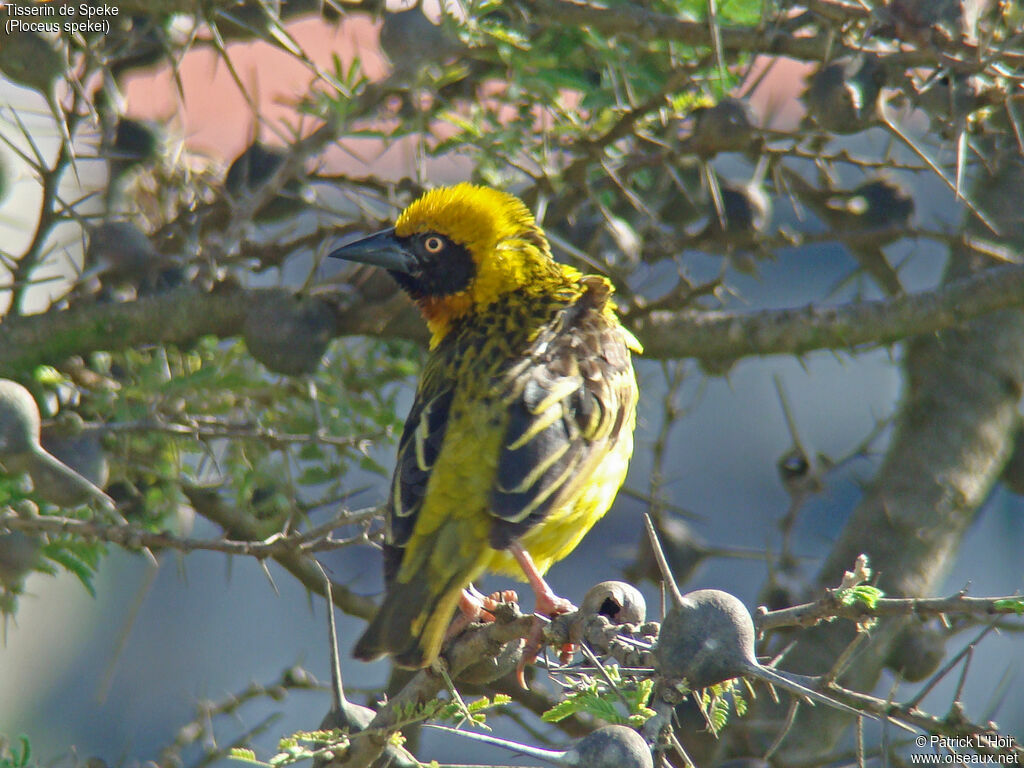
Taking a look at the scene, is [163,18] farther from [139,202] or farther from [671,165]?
[671,165]

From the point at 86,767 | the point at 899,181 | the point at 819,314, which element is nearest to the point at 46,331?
the point at 86,767

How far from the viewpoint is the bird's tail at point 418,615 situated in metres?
2.27

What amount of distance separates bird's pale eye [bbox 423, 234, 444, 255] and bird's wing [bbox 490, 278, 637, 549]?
45 cm

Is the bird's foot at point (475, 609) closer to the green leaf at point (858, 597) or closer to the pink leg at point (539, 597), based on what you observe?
the pink leg at point (539, 597)

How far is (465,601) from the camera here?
2633 millimetres

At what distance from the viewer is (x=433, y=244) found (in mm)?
3510

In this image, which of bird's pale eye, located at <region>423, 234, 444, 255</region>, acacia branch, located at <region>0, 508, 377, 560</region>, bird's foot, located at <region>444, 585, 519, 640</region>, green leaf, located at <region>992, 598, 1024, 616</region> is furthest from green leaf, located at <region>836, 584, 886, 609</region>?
bird's pale eye, located at <region>423, 234, 444, 255</region>

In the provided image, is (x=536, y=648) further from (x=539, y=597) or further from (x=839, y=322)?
(x=839, y=322)

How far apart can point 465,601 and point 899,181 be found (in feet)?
6.92

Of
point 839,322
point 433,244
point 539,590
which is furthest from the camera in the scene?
point 433,244

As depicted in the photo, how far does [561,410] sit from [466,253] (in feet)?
2.98

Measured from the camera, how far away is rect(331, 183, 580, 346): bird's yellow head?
342 centimetres

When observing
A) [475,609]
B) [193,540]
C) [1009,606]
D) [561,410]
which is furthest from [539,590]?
[1009,606]

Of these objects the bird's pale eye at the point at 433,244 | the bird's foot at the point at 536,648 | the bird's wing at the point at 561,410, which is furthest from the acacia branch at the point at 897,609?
the bird's pale eye at the point at 433,244
